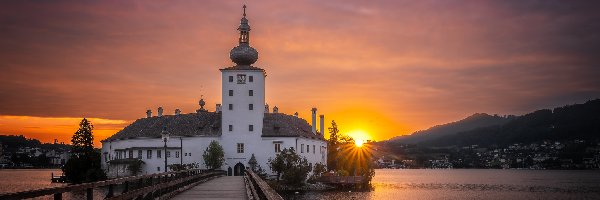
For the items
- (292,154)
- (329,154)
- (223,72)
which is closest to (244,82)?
(223,72)

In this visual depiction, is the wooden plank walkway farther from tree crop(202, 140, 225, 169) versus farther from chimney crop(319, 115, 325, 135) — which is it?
chimney crop(319, 115, 325, 135)

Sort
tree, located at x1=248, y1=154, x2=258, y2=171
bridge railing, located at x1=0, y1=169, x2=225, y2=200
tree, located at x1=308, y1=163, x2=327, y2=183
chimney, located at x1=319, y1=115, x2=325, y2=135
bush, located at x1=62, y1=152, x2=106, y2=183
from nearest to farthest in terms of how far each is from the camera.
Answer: bridge railing, located at x1=0, y1=169, x2=225, y2=200, tree, located at x1=248, y1=154, x2=258, y2=171, tree, located at x1=308, y1=163, x2=327, y2=183, bush, located at x1=62, y1=152, x2=106, y2=183, chimney, located at x1=319, y1=115, x2=325, y2=135

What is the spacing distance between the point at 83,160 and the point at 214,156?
1240 inches

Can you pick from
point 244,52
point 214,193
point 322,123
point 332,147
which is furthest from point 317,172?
point 214,193

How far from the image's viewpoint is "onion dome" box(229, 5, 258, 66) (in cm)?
11025

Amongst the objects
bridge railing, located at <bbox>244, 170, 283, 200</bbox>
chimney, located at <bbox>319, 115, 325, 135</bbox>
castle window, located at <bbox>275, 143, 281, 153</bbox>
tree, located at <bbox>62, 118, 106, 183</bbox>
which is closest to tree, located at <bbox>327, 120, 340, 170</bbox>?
chimney, located at <bbox>319, 115, 325, 135</bbox>

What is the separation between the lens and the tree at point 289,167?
102 meters

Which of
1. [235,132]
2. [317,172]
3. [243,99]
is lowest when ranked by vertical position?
[317,172]

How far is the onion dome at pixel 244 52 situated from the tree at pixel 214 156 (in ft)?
46.0

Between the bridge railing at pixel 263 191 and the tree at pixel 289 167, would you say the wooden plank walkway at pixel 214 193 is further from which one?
the tree at pixel 289 167

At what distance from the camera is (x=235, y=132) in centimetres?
10962

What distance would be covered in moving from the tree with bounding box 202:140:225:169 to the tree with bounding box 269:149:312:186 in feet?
25.5

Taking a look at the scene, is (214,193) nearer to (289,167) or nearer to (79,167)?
(289,167)

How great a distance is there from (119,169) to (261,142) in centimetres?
2584
